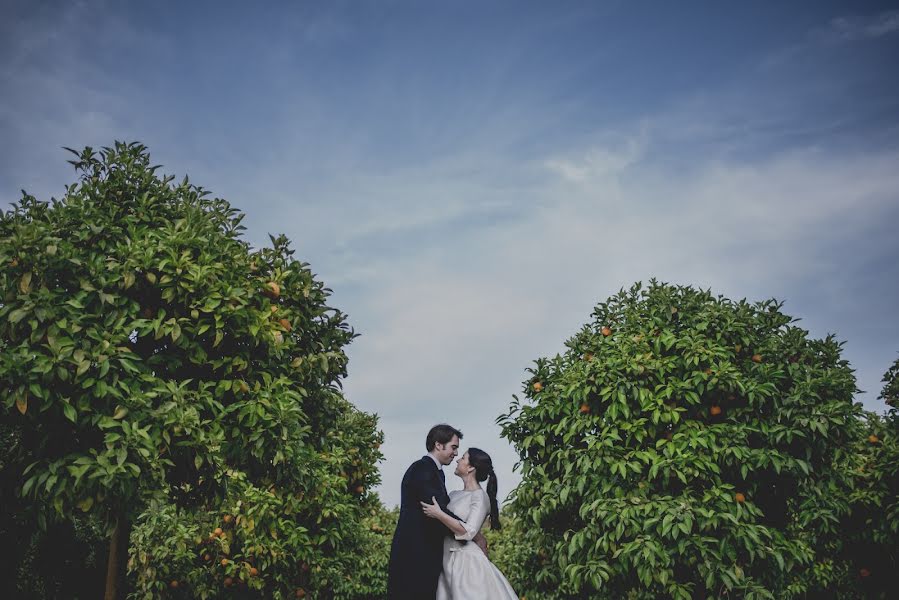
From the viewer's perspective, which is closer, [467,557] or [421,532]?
[421,532]

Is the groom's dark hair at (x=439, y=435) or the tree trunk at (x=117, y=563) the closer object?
the groom's dark hair at (x=439, y=435)

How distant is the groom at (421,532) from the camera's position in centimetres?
636

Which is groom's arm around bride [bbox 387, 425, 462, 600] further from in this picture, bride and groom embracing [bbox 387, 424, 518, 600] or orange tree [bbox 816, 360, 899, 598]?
orange tree [bbox 816, 360, 899, 598]

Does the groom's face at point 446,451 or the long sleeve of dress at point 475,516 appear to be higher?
the groom's face at point 446,451

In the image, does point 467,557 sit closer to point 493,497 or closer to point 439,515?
point 439,515

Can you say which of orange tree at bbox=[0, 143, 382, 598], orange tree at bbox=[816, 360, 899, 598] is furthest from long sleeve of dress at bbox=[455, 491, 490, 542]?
orange tree at bbox=[816, 360, 899, 598]

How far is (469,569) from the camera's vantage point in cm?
661

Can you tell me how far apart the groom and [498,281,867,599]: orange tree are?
1.76 m

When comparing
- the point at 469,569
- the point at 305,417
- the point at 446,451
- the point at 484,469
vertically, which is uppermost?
the point at 305,417

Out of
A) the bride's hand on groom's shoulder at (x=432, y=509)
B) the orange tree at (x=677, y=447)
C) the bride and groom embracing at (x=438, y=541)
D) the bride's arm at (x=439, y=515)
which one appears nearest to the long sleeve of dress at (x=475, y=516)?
the bride and groom embracing at (x=438, y=541)

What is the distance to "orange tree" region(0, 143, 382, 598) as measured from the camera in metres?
5.47

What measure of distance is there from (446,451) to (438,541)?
2.68ft

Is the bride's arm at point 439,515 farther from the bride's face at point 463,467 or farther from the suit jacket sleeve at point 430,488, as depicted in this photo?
the bride's face at point 463,467

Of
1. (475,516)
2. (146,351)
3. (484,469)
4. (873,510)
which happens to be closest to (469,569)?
(475,516)
